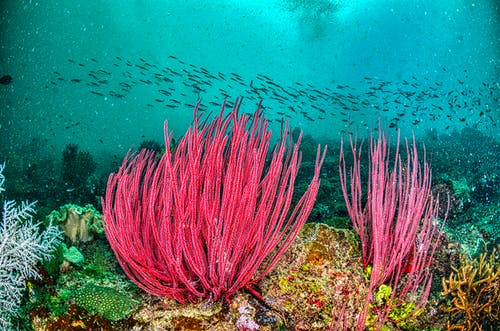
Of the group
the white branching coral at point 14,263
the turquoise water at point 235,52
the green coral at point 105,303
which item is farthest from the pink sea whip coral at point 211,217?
the turquoise water at point 235,52

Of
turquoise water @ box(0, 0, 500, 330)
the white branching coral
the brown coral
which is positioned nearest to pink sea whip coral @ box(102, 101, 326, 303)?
the white branching coral

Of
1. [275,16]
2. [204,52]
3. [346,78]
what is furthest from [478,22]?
[204,52]

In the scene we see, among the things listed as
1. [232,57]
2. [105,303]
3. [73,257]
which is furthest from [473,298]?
[232,57]

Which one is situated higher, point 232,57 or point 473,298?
point 232,57

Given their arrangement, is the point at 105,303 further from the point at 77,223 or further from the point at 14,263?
the point at 77,223

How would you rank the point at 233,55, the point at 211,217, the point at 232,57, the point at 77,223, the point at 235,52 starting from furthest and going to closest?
the point at 232,57 < the point at 233,55 < the point at 235,52 < the point at 77,223 < the point at 211,217

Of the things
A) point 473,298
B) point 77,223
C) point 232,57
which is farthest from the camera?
point 232,57

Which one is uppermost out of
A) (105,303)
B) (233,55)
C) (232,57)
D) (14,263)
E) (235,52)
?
(235,52)

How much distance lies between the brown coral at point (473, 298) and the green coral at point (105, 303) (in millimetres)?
2833

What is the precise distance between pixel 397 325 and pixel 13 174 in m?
19.4

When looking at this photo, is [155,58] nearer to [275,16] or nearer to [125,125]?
[125,125]

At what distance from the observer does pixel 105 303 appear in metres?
2.40

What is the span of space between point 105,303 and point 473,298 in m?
3.38

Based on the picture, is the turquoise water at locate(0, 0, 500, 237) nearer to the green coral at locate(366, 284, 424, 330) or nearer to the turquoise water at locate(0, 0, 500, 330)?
the turquoise water at locate(0, 0, 500, 330)
